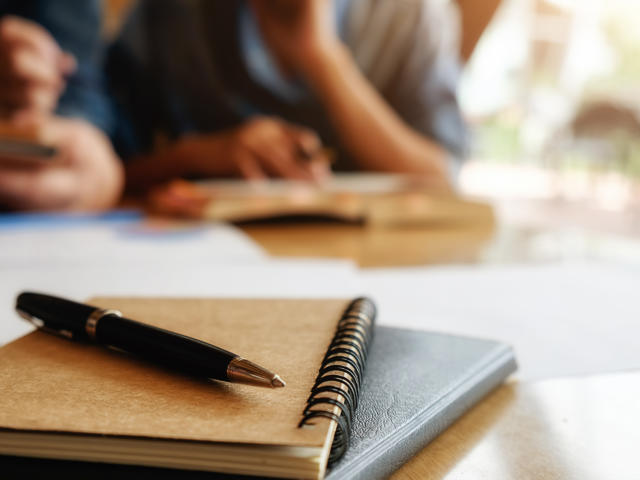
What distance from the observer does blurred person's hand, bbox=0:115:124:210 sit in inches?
26.6

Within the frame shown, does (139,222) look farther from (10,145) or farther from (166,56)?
(166,56)

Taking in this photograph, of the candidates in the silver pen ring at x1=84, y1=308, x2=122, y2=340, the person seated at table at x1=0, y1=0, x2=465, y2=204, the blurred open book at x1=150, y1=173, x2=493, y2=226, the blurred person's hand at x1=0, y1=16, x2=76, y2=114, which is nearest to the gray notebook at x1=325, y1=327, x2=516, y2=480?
the silver pen ring at x1=84, y1=308, x2=122, y2=340

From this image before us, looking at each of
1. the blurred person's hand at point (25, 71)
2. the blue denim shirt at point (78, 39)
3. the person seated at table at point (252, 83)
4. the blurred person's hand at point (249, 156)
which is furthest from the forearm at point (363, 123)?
the blurred person's hand at point (25, 71)

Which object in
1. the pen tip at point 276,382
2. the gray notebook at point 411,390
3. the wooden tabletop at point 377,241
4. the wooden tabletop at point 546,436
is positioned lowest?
the wooden tabletop at point 377,241

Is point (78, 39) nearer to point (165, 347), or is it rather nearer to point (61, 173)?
point (61, 173)

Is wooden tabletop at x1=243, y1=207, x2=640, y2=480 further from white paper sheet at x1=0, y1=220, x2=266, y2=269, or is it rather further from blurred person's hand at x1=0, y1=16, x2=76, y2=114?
blurred person's hand at x1=0, y1=16, x2=76, y2=114

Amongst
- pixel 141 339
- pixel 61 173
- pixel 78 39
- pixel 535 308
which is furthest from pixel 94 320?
pixel 78 39

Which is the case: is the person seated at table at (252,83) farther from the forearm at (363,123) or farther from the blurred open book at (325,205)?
the blurred open book at (325,205)

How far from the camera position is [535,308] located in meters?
0.37

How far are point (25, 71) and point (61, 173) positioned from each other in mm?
175

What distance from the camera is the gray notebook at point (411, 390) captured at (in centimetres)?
16

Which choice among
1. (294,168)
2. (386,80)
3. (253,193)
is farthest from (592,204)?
(253,193)

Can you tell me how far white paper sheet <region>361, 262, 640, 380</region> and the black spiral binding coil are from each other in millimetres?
88

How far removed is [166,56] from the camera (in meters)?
1.16
